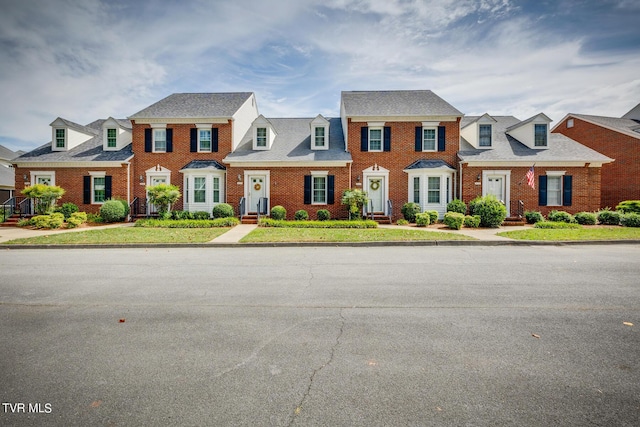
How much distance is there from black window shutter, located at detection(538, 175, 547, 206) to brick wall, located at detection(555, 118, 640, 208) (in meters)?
7.72

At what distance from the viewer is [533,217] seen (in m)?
18.3

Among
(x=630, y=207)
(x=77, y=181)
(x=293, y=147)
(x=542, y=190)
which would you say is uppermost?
(x=293, y=147)

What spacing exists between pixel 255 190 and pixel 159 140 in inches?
292

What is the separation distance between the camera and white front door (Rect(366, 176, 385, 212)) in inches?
784

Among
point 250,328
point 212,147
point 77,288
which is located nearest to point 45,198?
point 212,147

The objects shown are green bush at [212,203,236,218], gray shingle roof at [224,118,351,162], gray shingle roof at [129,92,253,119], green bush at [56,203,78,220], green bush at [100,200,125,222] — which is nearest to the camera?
green bush at [100,200,125,222]

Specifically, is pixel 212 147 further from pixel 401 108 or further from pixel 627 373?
pixel 627 373

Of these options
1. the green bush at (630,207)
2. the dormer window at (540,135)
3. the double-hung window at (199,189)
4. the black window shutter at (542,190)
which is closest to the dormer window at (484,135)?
the dormer window at (540,135)

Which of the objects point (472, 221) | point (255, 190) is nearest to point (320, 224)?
point (255, 190)

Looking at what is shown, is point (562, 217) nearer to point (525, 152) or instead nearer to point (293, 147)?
point (525, 152)

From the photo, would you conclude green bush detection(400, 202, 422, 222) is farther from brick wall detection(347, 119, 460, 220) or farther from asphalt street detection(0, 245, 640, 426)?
asphalt street detection(0, 245, 640, 426)

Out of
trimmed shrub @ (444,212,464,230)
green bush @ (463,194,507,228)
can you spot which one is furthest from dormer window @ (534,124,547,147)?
trimmed shrub @ (444,212,464,230)

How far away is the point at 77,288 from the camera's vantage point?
5.92 m

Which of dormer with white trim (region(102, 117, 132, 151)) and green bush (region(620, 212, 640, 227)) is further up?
dormer with white trim (region(102, 117, 132, 151))
